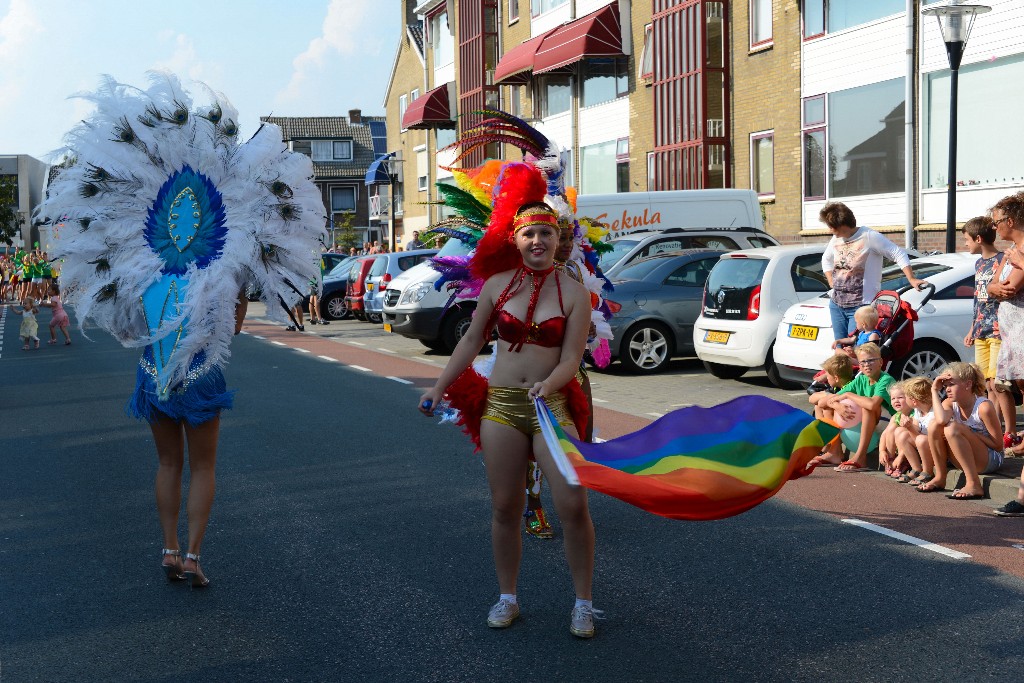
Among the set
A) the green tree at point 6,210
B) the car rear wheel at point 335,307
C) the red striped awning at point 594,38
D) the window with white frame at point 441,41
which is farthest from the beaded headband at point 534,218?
the green tree at point 6,210

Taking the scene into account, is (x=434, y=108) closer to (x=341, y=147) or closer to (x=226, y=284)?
(x=341, y=147)

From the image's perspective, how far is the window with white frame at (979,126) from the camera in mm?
19328

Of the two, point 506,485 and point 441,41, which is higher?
point 441,41

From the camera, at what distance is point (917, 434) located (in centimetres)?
810

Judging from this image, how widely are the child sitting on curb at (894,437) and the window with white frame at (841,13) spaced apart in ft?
51.1

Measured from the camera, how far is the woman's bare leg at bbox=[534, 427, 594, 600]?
16.1ft

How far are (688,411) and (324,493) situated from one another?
11.7ft

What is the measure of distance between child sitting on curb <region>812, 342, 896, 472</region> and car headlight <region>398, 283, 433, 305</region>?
35.7ft

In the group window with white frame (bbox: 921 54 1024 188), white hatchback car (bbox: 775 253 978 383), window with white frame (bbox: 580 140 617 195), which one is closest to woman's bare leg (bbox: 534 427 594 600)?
white hatchback car (bbox: 775 253 978 383)

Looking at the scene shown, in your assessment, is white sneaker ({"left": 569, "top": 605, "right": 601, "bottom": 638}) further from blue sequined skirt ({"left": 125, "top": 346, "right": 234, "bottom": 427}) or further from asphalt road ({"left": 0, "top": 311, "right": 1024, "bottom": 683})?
blue sequined skirt ({"left": 125, "top": 346, "right": 234, "bottom": 427})

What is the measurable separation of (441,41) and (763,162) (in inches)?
1012

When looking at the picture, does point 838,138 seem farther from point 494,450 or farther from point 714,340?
point 494,450

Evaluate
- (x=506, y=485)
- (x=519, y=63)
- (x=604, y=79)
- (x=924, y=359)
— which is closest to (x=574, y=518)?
(x=506, y=485)

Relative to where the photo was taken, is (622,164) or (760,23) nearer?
(760,23)
